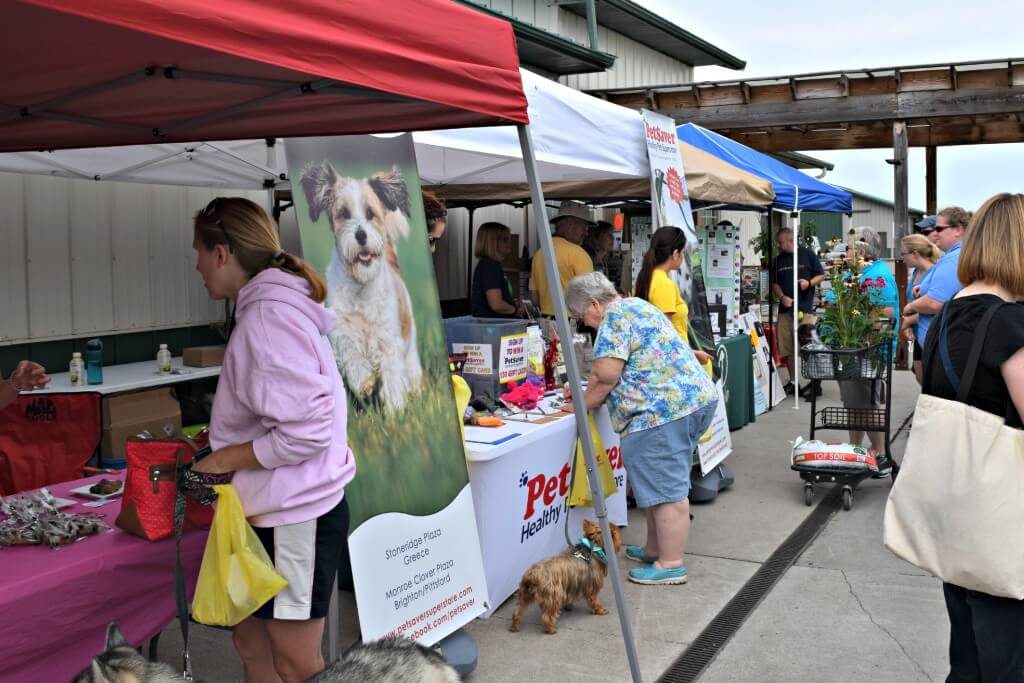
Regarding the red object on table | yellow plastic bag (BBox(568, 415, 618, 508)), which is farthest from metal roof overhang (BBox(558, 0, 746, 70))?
the red object on table

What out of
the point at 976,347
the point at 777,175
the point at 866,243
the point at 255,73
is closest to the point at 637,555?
the point at 976,347

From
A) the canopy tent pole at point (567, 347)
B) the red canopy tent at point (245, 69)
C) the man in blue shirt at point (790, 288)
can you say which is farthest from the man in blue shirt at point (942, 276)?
the man in blue shirt at point (790, 288)

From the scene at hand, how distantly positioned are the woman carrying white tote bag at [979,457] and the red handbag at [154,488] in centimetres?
198

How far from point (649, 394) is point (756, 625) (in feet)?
3.87

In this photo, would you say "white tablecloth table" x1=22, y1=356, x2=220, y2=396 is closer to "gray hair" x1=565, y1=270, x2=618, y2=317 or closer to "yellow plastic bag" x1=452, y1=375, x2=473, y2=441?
"yellow plastic bag" x1=452, y1=375, x2=473, y2=441

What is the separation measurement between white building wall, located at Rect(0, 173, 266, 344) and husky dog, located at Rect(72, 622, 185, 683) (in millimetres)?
4043

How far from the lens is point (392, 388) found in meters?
3.63

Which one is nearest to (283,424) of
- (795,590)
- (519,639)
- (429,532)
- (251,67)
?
(251,67)

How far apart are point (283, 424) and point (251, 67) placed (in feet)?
3.17

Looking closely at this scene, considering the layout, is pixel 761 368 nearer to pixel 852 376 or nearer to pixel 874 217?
pixel 852 376

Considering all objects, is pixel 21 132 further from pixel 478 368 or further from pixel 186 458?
pixel 478 368

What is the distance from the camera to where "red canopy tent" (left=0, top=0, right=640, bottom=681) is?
1.98 meters

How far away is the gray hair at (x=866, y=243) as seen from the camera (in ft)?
26.1

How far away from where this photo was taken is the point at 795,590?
490 cm
